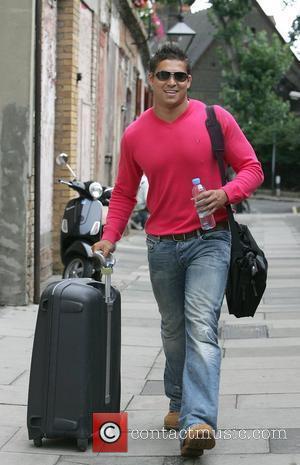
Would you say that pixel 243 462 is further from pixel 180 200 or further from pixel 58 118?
pixel 58 118

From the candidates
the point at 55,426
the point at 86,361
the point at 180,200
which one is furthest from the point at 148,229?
the point at 55,426

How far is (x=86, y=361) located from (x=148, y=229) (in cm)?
74

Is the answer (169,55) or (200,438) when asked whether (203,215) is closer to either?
(169,55)

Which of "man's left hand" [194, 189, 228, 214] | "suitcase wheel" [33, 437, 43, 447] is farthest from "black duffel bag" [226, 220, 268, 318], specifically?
"suitcase wheel" [33, 437, 43, 447]

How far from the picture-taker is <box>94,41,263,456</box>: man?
482 centimetres

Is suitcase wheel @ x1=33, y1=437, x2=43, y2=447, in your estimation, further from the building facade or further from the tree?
the tree

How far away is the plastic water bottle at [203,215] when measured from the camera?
Answer: 4781 mm

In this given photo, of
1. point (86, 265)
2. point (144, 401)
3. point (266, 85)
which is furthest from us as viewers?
point (266, 85)

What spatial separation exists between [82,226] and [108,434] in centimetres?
521

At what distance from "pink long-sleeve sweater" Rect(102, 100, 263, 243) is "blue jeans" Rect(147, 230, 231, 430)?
113 millimetres

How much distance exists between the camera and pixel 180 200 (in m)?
4.97

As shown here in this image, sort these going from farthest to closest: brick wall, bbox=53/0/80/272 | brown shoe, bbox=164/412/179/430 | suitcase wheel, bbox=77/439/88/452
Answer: brick wall, bbox=53/0/80/272 < brown shoe, bbox=164/412/179/430 < suitcase wheel, bbox=77/439/88/452

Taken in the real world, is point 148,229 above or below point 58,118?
below

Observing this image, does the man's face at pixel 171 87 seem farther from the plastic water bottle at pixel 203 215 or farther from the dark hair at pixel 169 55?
the plastic water bottle at pixel 203 215
